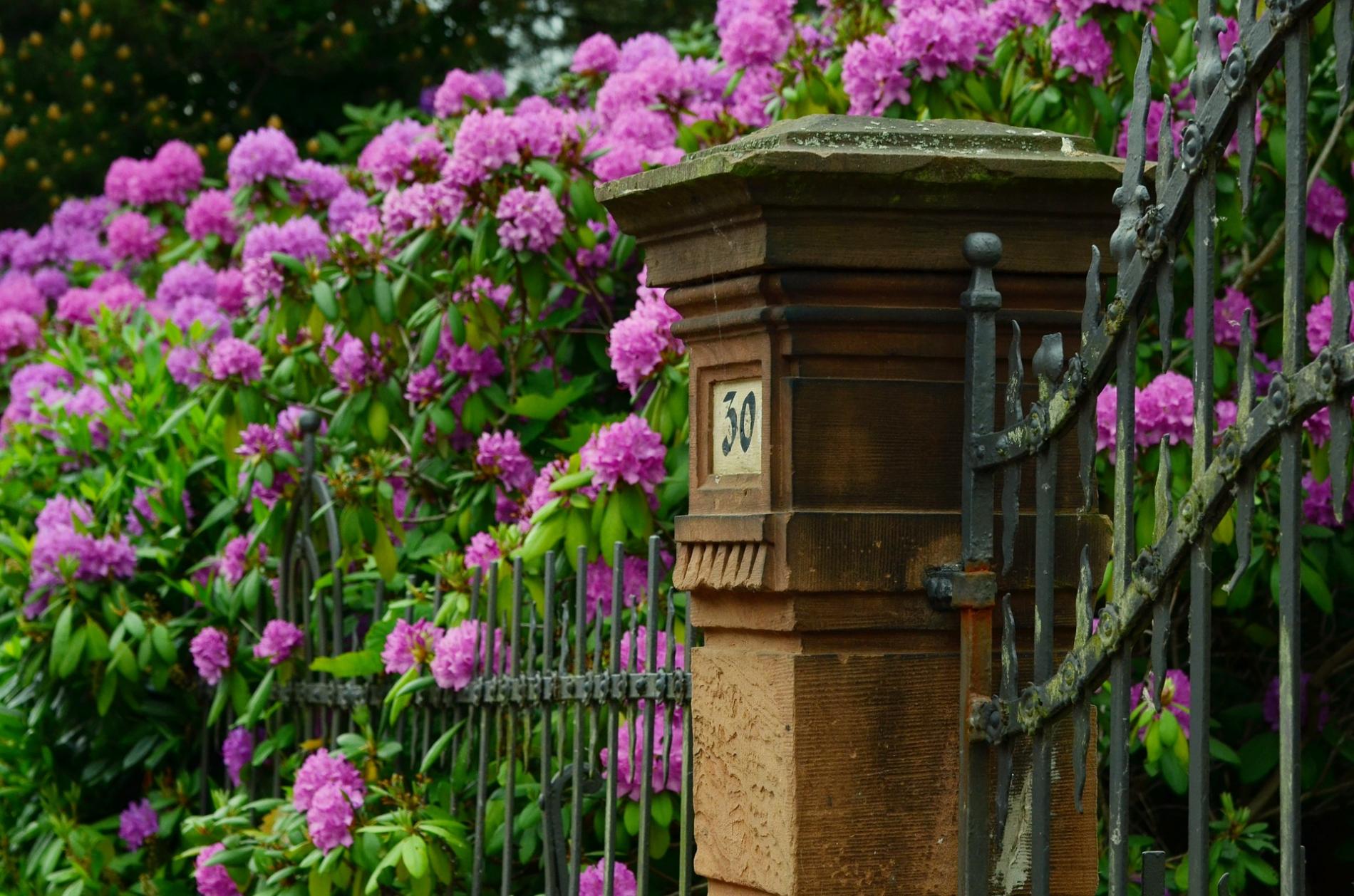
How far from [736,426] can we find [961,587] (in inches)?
15.8

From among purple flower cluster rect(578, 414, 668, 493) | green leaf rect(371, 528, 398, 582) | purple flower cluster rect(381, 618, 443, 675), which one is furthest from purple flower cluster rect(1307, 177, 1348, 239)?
green leaf rect(371, 528, 398, 582)

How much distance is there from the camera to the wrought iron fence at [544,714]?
124 inches

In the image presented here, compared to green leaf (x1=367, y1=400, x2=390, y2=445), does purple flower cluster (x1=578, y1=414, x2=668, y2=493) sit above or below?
below

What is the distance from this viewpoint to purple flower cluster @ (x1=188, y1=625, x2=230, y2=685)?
488cm

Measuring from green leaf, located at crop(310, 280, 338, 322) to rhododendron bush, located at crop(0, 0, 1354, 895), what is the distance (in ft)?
0.03

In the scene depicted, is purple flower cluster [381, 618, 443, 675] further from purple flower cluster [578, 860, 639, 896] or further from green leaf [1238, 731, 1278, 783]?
green leaf [1238, 731, 1278, 783]

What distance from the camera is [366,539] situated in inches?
180

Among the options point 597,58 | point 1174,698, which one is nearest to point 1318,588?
point 1174,698

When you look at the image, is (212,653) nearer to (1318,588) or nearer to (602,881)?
(602,881)

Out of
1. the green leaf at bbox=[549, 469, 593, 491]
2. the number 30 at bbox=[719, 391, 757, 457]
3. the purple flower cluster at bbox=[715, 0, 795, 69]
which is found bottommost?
the green leaf at bbox=[549, 469, 593, 491]

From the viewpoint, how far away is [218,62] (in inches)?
376

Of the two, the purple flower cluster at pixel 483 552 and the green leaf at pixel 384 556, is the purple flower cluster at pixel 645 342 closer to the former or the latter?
the purple flower cluster at pixel 483 552

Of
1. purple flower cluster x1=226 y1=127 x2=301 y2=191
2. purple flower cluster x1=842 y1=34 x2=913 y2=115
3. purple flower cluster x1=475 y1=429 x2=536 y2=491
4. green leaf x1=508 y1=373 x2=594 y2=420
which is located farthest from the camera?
purple flower cluster x1=226 y1=127 x2=301 y2=191

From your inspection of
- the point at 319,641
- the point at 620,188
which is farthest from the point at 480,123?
the point at 620,188
